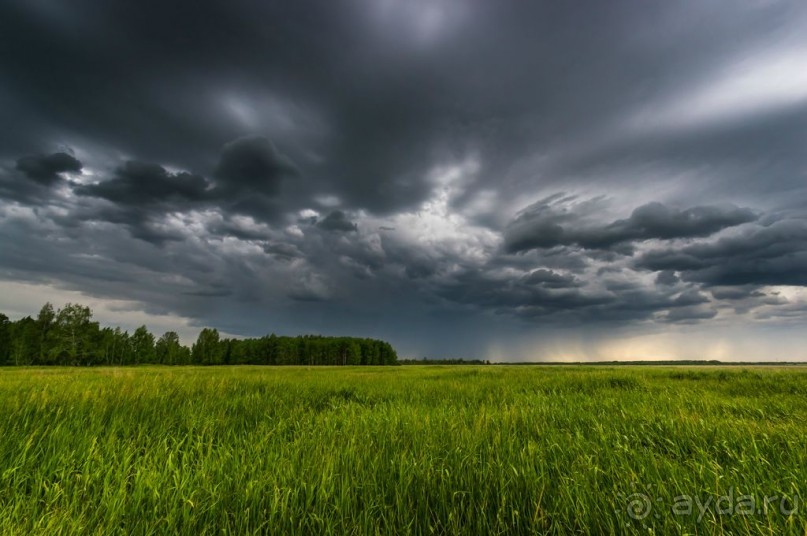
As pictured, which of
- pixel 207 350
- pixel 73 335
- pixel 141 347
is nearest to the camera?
pixel 73 335

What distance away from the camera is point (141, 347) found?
120 m

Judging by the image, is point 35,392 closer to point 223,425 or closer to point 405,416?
point 223,425

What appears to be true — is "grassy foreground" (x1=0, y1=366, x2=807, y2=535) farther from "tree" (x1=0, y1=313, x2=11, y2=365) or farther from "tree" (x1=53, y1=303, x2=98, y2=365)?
"tree" (x1=0, y1=313, x2=11, y2=365)

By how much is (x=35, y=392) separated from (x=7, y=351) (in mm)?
129232

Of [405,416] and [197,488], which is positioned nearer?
[197,488]

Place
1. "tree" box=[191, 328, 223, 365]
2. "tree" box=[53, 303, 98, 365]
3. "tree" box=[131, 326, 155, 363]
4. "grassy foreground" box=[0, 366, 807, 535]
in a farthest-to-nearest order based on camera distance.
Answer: "tree" box=[191, 328, 223, 365], "tree" box=[131, 326, 155, 363], "tree" box=[53, 303, 98, 365], "grassy foreground" box=[0, 366, 807, 535]

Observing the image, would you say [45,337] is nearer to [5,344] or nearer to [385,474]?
[5,344]

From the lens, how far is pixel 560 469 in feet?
10.5

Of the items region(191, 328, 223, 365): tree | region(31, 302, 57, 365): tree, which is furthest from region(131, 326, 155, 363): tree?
region(31, 302, 57, 365): tree

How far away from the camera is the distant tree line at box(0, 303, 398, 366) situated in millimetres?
86438

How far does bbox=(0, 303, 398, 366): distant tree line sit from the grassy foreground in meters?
113

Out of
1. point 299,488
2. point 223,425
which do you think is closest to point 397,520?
point 299,488

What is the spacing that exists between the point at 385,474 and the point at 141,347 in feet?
501

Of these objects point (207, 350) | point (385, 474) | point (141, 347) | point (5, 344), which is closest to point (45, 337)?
point (5, 344)
